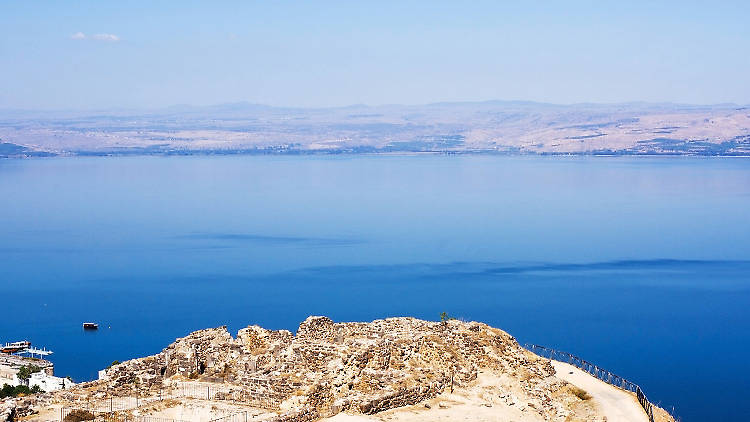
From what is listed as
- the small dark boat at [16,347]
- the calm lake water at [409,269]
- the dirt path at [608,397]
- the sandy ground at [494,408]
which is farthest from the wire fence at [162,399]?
the small dark boat at [16,347]

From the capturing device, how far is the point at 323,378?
21703 millimetres

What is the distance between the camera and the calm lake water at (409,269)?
1913 inches

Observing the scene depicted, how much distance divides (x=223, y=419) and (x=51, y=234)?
78.7 meters

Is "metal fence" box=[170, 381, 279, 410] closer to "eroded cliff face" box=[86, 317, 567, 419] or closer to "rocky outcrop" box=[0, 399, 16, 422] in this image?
"eroded cliff face" box=[86, 317, 567, 419]

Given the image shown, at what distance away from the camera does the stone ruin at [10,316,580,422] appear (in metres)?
21.2

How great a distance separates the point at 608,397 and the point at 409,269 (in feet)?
142

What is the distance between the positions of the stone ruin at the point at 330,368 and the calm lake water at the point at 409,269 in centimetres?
1362

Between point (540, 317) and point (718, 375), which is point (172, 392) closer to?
point (718, 375)

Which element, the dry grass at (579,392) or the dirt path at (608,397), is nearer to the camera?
the dirt path at (608,397)

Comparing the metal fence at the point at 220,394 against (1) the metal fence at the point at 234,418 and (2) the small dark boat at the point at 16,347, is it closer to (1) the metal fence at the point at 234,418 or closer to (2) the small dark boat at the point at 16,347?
(1) the metal fence at the point at 234,418

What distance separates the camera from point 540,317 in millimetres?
53781

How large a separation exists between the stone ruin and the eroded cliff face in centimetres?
3

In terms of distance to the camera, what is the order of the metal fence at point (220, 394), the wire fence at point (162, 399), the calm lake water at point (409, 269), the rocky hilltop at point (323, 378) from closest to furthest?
1. the wire fence at point (162, 399)
2. the rocky hilltop at point (323, 378)
3. the metal fence at point (220, 394)
4. the calm lake water at point (409, 269)

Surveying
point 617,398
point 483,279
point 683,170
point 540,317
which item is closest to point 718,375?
point 540,317
